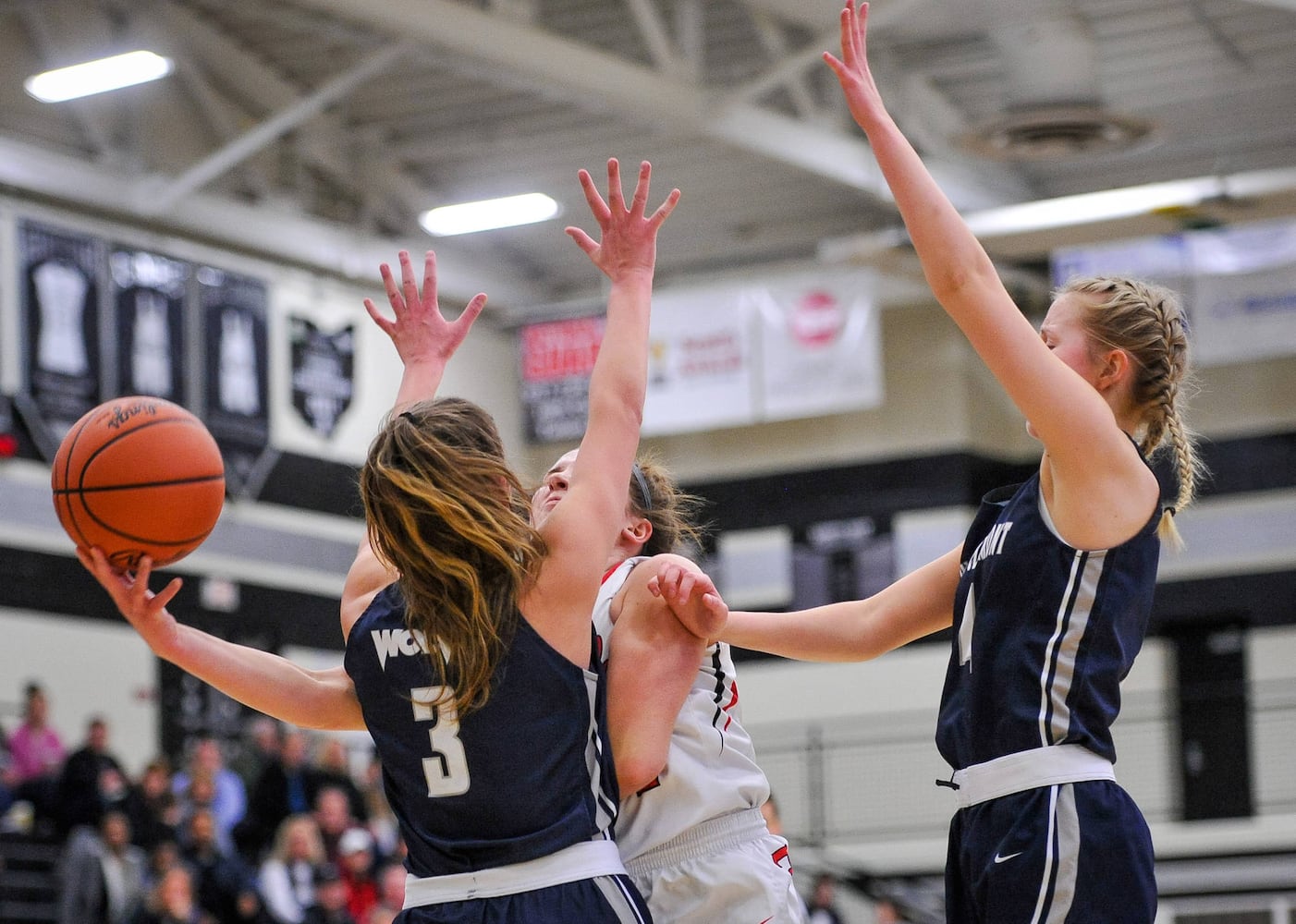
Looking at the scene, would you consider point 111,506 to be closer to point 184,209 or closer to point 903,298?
point 184,209

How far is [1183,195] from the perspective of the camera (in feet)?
51.8

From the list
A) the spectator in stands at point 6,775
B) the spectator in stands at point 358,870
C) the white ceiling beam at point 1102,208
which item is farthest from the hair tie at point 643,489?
the white ceiling beam at point 1102,208

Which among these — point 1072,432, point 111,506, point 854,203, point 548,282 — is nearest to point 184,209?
point 548,282

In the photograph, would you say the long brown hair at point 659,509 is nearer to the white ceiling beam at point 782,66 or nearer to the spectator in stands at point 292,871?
the spectator in stands at point 292,871

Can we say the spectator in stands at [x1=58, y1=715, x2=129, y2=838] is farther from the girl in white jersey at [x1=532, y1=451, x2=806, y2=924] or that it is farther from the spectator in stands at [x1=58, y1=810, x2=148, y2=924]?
the girl in white jersey at [x1=532, y1=451, x2=806, y2=924]

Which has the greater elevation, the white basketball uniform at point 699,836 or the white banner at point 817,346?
the white banner at point 817,346

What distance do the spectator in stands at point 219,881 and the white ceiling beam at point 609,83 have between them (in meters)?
6.47

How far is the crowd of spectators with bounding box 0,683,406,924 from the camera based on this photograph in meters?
12.8

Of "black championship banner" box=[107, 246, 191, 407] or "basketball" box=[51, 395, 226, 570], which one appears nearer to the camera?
"basketball" box=[51, 395, 226, 570]

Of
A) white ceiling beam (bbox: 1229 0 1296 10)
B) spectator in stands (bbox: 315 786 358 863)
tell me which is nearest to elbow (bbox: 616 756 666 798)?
spectator in stands (bbox: 315 786 358 863)

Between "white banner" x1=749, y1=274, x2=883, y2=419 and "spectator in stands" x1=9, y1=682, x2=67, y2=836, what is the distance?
828cm

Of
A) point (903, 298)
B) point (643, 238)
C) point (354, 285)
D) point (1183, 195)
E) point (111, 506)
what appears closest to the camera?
point (643, 238)

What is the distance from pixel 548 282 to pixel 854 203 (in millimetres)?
4116

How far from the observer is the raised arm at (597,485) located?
126 inches
